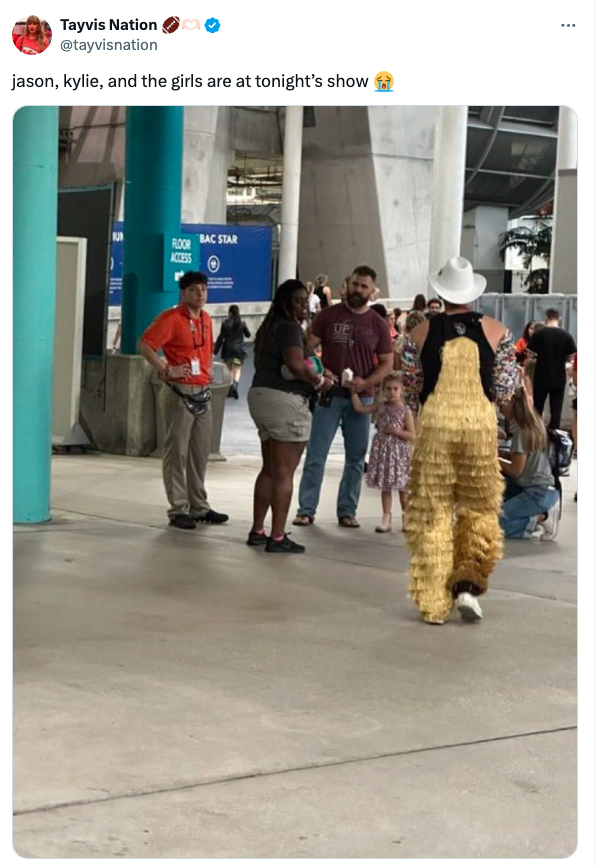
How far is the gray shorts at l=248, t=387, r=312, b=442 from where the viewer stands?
339 inches

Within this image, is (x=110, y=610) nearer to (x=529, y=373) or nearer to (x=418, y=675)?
(x=418, y=675)

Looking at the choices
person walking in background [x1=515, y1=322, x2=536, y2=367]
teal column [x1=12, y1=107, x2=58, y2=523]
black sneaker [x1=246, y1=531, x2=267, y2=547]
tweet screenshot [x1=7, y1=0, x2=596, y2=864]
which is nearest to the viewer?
tweet screenshot [x1=7, y1=0, x2=596, y2=864]

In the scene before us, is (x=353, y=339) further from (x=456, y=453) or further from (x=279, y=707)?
(x=279, y=707)

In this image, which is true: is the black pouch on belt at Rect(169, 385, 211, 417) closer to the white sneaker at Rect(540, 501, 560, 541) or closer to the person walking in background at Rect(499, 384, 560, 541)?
the person walking in background at Rect(499, 384, 560, 541)

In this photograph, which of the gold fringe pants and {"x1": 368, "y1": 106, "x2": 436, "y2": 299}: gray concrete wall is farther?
{"x1": 368, "y1": 106, "x2": 436, "y2": 299}: gray concrete wall

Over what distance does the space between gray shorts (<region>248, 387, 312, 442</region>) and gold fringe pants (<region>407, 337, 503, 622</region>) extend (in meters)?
1.90

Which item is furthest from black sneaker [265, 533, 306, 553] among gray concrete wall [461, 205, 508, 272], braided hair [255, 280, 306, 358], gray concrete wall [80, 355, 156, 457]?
gray concrete wall [461, 205, 508, 272]

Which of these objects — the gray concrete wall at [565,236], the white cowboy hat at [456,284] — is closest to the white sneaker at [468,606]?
the white cowboy hat at [456,284]

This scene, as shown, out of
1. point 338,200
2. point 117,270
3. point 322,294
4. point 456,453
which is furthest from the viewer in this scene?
point 338,200

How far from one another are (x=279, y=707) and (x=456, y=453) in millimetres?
1870

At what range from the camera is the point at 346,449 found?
1026 cm

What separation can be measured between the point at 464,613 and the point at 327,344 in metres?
3.44

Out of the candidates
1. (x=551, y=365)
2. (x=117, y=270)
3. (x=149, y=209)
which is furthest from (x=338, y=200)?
(x=149, y=209)
